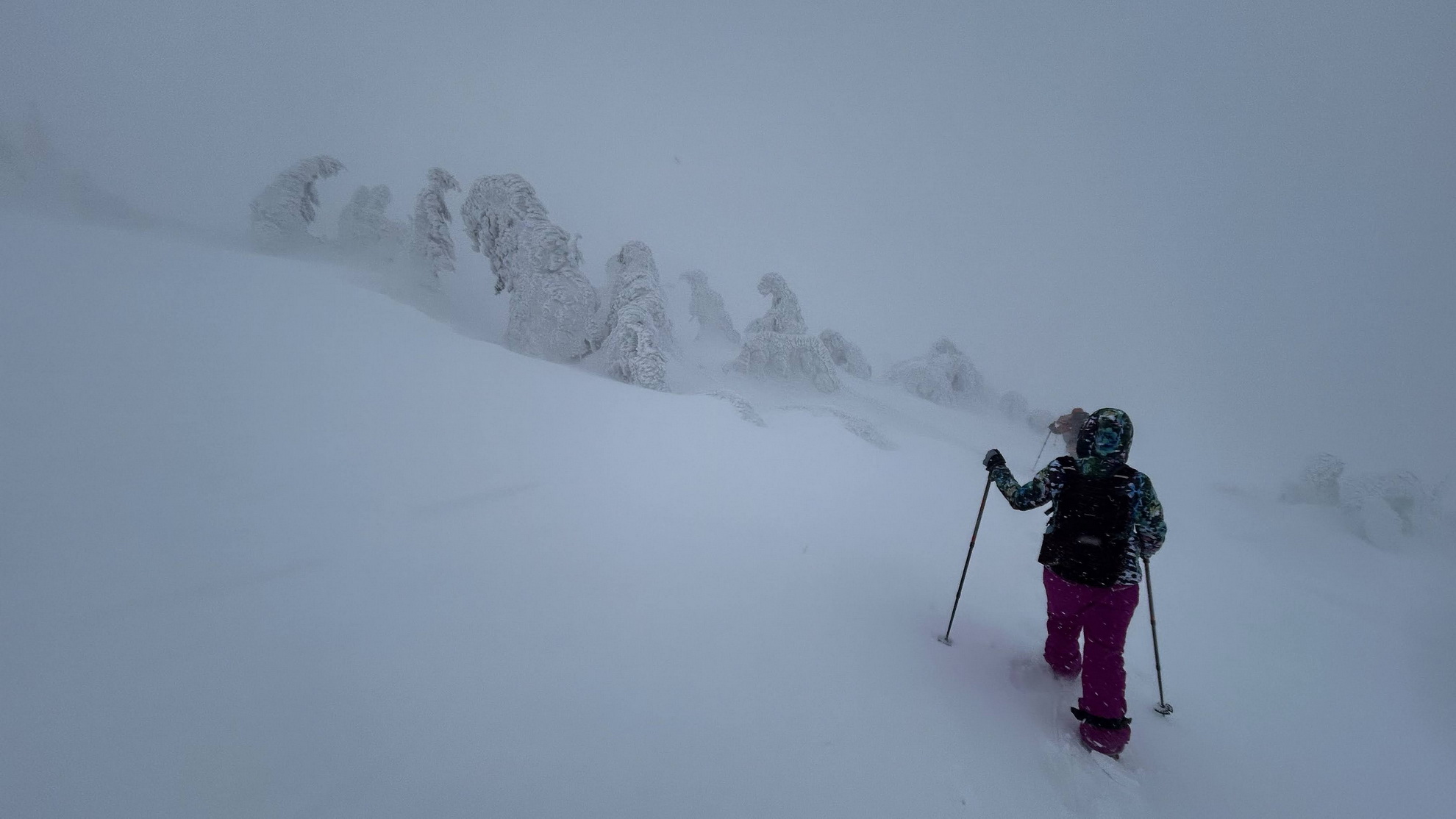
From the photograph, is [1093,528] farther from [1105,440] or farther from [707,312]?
[707,312]

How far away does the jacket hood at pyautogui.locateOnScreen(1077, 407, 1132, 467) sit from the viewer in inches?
121

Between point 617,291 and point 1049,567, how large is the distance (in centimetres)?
1099

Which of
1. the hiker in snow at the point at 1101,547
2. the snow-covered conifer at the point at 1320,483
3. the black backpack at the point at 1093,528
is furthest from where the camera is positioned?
the snow-covered conifer at the point at 1320,483

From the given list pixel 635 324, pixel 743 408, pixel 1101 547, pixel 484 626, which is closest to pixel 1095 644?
pixel 1101 547

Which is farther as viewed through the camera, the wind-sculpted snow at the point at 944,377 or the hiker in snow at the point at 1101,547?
the wind-sculpted snow at the point at 944,377

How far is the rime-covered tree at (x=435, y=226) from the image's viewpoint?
13250 millimetres

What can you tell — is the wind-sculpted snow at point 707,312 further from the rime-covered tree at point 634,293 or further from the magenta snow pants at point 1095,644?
the magenta snow pants at point 1095,644

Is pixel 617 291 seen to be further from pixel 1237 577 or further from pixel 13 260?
pixel 1237 577

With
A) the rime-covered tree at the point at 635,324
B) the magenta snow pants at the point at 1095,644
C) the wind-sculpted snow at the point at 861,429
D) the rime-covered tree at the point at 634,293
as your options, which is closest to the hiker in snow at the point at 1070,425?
the wind-sculpted snow at the point at 861,429

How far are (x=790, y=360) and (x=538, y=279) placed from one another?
8.20m

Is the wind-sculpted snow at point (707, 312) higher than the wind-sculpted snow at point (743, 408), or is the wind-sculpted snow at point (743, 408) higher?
the wind-sculpted snow at point (707, 312)

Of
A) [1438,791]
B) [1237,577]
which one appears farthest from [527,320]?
[1237,577]

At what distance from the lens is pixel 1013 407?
25094 millimetres

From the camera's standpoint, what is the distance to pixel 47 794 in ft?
4.74
